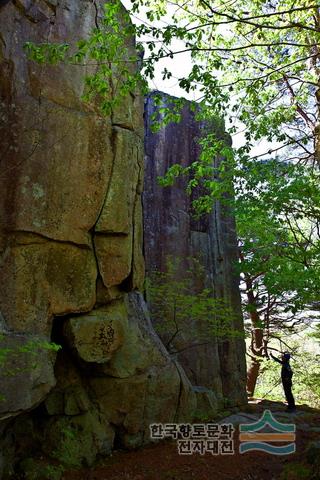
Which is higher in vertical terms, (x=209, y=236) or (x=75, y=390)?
(x=209, y=236)

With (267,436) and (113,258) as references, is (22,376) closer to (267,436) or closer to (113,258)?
(113,258)

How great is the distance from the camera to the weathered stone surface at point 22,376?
643 centimetres

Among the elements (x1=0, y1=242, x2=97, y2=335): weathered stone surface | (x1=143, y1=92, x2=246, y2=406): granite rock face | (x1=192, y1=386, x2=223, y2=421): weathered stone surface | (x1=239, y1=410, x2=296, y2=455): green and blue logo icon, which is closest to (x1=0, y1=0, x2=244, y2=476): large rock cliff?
(x1=0, y1=242, x2=97, y2=335): weathered stone surface

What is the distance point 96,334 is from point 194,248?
793cm

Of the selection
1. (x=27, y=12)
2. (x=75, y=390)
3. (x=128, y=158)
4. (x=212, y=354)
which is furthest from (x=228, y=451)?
(x=27, y=12)

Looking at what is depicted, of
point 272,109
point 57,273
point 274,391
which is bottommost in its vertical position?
point 274,391

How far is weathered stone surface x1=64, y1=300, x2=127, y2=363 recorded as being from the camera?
7996mm

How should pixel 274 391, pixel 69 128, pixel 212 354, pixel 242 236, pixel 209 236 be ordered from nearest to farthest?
pixel 69 128, pixel 212 354, pixel 209 236, pixel 242 236, pixel 274 391

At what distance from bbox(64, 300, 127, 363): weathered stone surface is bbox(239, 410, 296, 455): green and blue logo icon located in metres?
3.86

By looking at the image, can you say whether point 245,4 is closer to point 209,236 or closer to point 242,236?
point 209,236

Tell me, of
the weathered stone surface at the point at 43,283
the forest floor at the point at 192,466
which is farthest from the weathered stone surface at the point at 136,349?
the forest floor at the point at 192,466

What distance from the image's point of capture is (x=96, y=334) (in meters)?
8.19

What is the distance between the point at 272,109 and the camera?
9727 mm

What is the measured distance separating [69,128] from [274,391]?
19743mm
